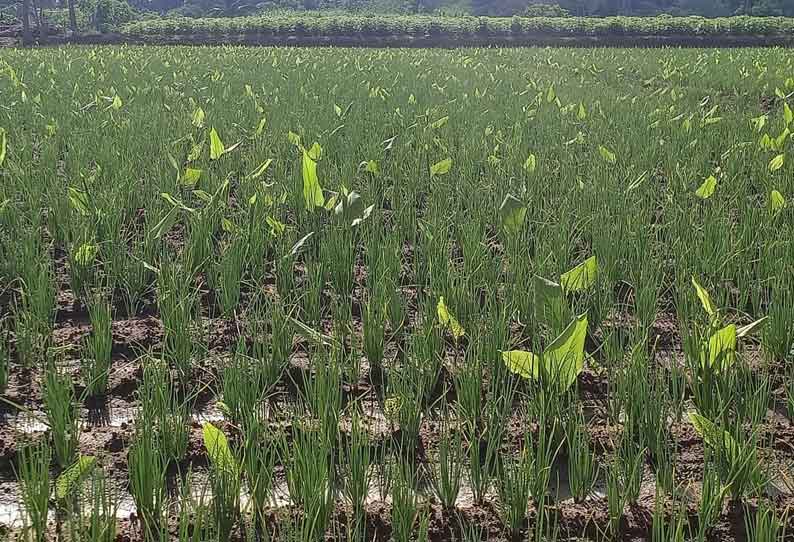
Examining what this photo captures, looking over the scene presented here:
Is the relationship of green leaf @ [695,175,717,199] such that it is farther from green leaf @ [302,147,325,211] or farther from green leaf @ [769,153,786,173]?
green leaf @ [302,147,325,211]

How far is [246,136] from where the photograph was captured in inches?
205

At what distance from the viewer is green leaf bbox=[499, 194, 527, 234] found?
271 centimetres

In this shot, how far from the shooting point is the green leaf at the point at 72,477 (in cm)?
139

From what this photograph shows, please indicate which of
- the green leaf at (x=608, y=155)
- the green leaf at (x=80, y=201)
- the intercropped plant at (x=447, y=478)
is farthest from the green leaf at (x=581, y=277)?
the green leaf at (x=608, y=155)

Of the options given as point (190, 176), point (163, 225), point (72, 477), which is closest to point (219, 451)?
point (72, 477)

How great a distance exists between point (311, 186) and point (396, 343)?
1.09 meters

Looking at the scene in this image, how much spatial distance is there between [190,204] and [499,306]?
163cm

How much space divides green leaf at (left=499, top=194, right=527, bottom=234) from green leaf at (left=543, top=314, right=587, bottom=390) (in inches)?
40.5

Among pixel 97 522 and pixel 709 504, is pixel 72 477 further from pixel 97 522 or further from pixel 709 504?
pixel 709 504

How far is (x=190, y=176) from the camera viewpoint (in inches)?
138

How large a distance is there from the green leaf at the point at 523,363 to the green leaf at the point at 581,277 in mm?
424

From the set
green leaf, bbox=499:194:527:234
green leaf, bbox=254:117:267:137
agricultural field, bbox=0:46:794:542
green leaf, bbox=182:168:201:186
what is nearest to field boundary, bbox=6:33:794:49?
green leaf, bbox=254:117:267:137

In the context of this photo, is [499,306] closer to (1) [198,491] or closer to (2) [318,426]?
(2) [318,426]

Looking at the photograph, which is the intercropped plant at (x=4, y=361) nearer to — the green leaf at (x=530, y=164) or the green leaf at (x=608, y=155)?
the green leaf at (x=530, y=164)
